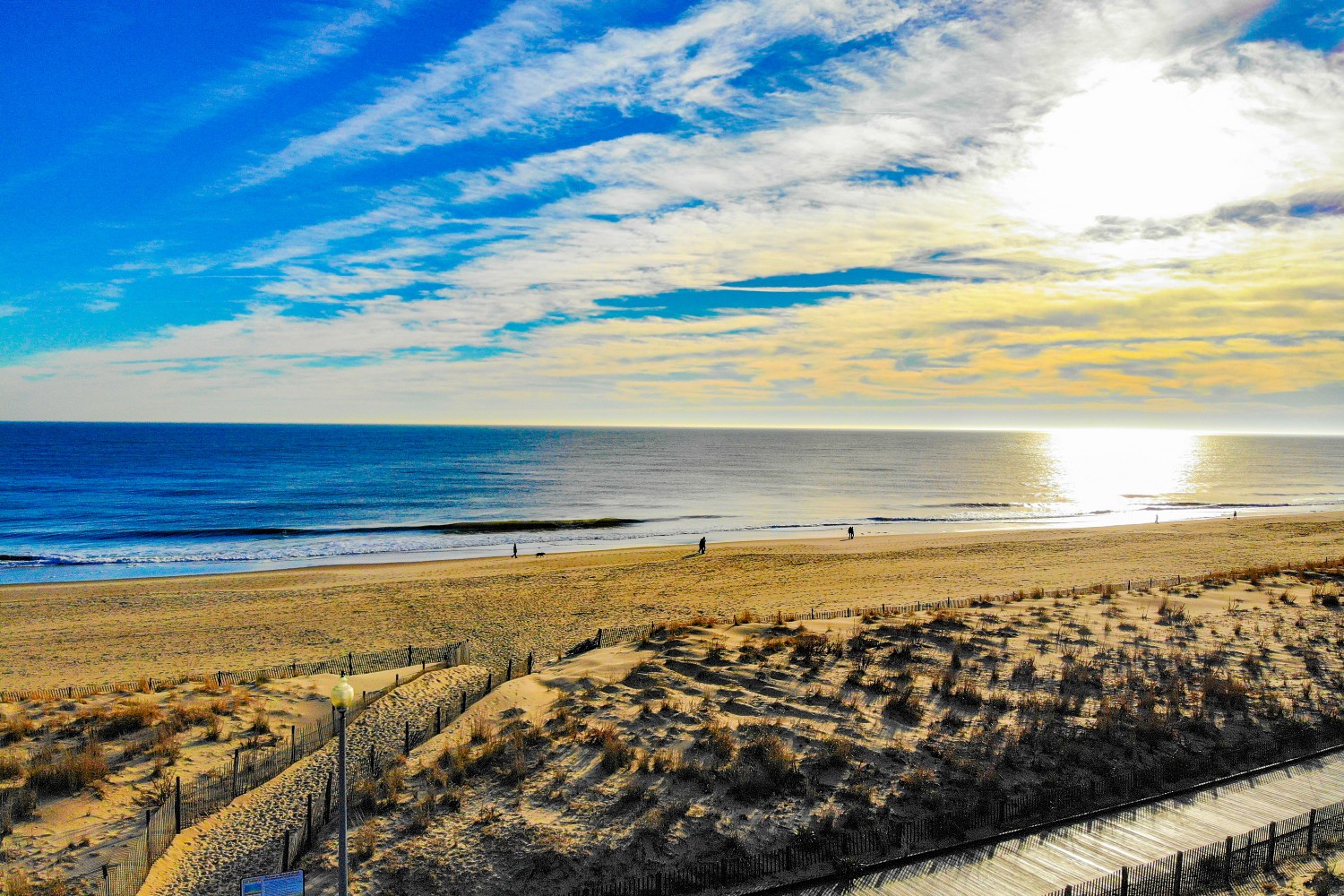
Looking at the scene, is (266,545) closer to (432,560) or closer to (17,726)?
(432,560)

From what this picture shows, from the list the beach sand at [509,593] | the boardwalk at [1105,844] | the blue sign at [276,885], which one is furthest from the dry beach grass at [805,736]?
the beach sand at [509,593]

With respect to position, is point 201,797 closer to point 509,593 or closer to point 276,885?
point 276,885

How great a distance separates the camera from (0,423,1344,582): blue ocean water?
5275 cm

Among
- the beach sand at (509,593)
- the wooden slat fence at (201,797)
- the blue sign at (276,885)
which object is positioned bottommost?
the beach sand at (509,593)

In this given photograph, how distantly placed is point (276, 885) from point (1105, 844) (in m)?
12.2

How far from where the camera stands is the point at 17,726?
50.8ft

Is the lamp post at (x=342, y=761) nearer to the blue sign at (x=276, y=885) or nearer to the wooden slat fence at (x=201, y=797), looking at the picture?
the blue sign at (x=276, y=885)

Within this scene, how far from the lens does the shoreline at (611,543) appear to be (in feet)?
143

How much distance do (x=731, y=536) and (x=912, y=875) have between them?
48586 millimetres

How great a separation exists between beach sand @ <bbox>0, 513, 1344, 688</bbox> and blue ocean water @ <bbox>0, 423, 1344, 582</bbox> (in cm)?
729

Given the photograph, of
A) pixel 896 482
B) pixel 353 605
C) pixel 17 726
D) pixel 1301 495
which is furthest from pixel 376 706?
pixel 1301 495

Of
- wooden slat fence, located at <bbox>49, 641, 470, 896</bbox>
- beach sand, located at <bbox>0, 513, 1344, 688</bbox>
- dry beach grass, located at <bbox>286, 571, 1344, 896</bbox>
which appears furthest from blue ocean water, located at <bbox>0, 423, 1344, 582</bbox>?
dry beach grass, located at <bbox>286, 571, 1344, 896</bbox>

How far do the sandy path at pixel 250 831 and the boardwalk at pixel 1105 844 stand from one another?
8.73m

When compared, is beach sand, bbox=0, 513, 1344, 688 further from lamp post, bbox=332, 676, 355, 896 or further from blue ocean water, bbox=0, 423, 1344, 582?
lamp post, bbox=332, 676, 355, 896
